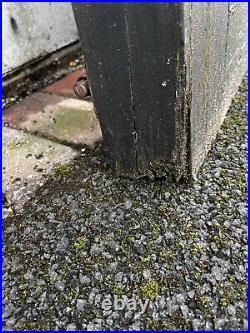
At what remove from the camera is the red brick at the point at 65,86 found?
2562mm

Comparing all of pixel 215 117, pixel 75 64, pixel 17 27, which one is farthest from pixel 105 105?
pixel 75 64

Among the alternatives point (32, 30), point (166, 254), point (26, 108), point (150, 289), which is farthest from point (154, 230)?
point (32, 30)

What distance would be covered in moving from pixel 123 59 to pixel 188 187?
633mm

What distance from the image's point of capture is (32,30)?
261 cm

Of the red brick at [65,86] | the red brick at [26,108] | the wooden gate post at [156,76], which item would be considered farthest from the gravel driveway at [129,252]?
the red brick at [65,86]

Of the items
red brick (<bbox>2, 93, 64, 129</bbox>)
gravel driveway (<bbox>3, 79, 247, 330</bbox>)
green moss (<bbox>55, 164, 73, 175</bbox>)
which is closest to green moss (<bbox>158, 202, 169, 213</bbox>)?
gravel driveway (<bbox>3, 79, 247, 330</bbox>)

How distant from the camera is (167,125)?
1.49 metres

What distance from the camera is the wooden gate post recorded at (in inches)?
50.2

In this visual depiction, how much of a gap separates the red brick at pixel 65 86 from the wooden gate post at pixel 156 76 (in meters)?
1.01

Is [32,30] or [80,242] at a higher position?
[32,30]

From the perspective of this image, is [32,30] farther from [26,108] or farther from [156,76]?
[156,76]

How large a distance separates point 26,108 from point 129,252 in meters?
1.41

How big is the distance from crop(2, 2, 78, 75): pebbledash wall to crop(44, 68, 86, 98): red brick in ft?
0.76

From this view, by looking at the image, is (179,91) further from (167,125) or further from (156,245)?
(156,245)
